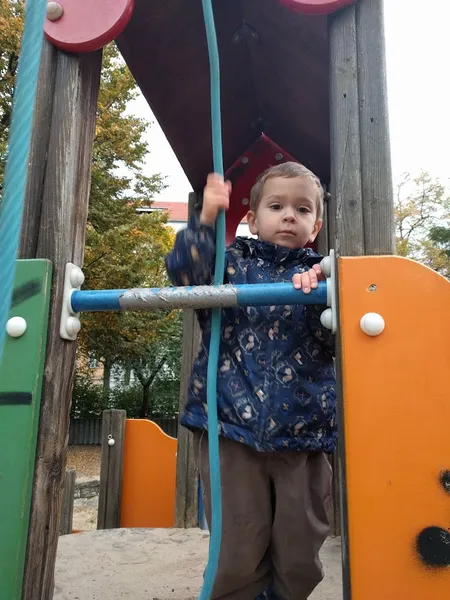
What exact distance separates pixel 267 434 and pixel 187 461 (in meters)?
1.83

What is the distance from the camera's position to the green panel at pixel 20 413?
1.04 m

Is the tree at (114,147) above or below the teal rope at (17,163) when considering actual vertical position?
above

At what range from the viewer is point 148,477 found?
3699 millimetres

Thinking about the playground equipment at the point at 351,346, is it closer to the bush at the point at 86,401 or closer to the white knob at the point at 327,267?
the white knob at the point at 327,267

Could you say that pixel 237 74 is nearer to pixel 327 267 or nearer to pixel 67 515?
pixel 327 267

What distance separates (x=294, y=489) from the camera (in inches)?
53.5

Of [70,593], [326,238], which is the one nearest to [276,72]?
[326,238]

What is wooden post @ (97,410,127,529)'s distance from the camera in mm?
3654

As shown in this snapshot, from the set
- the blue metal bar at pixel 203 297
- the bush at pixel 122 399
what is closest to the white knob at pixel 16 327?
the blue metal bar at pixel 203 297

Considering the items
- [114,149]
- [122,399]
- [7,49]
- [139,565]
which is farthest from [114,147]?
[139,565]

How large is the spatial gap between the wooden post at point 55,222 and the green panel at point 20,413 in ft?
0.09

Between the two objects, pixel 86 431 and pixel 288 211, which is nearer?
pixel 288 211

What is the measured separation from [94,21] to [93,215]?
885 centimetres

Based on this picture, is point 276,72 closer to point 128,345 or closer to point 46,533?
point 46,533
